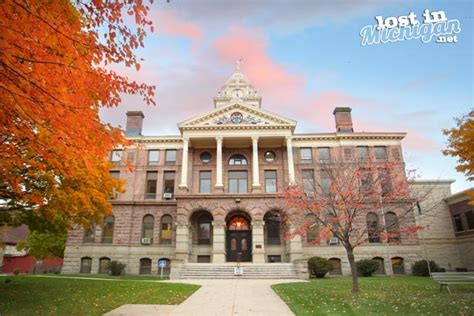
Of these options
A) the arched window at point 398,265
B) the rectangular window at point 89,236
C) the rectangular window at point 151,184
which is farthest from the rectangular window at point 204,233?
the arched window at point 398,265

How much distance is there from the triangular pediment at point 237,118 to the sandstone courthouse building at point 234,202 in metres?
0.11

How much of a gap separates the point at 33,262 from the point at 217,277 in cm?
3518

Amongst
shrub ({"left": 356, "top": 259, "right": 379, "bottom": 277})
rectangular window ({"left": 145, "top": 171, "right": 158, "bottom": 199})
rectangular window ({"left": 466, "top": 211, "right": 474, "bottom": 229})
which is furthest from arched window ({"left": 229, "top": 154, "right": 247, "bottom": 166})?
rectangular window ({"left": 466, "top": 211, "right": 474, "bottom": 229})

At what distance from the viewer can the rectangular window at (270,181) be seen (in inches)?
1430

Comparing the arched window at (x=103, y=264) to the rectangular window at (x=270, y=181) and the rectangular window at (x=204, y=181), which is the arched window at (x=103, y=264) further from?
the rectangular window at (x=270, y=181)

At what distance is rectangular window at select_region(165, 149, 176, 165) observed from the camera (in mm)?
37975

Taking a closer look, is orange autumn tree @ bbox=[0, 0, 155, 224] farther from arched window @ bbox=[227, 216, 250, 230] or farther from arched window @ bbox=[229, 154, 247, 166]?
arched window @ bbox=[229, 154, 247, 166]

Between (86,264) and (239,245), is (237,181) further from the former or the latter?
(86,264)

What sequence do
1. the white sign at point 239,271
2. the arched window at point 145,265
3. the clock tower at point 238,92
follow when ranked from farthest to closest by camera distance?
1. the clock tower at point 238,92
2. the arched window at point 145,265
3. the white sign at point 239,271

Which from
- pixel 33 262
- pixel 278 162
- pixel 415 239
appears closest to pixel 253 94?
pixel 278 162

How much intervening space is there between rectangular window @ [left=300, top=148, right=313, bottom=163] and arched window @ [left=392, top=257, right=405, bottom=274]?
13007mm

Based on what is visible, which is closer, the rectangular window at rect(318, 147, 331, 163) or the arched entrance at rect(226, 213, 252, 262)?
the arched entrance at rect(226, 213, 252, 262)

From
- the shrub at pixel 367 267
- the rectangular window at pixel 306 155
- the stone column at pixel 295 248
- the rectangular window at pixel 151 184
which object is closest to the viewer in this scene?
the shrub at pixel 367 267

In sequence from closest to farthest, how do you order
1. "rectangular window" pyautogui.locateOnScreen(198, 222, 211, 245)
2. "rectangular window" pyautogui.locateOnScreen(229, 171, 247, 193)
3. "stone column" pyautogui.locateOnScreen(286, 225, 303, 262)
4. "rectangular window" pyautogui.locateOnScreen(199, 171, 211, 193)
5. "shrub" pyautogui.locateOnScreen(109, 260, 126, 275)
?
"stone column" pyautogui.locateOnScreen(286, 225, 303, 262) → "shrub" pyautogui.locateOnScreen(109, 260, 126, 275) → "rectangular window" pyautogui.locateOnScreen(198, 222, 211, 245) → "rectangular window" pyautogui.locateOnScreen(229, 171, 247, 193) → "rectangular window" pyautogui.locateOnScreen(199, 171, 211, 193)
